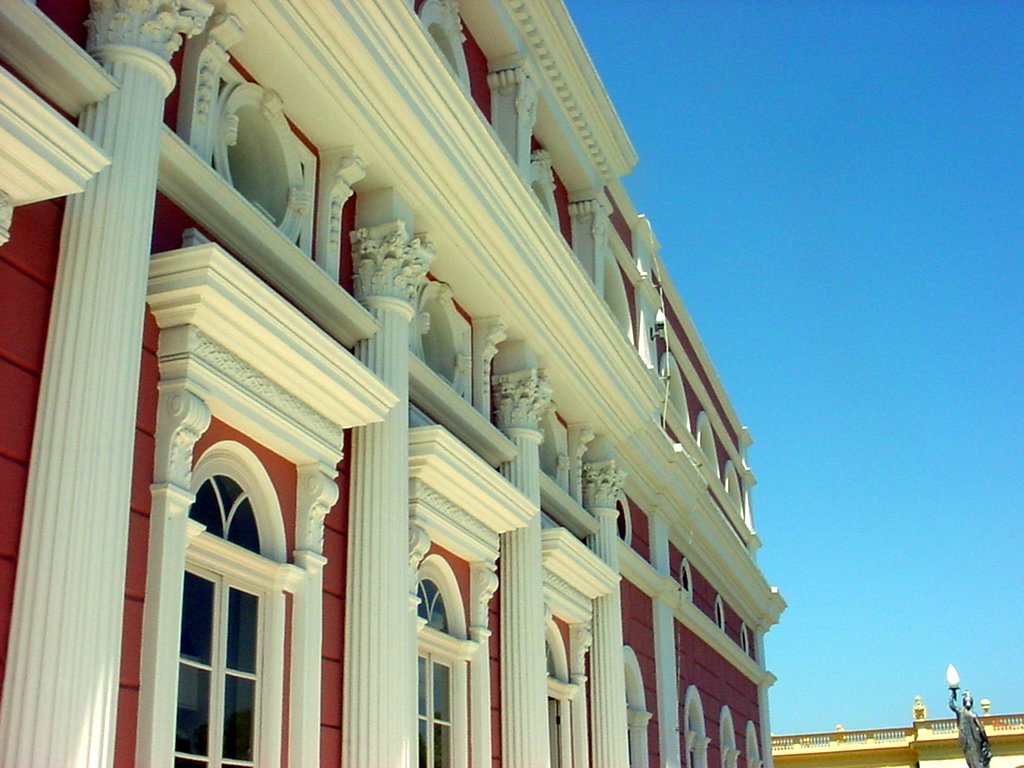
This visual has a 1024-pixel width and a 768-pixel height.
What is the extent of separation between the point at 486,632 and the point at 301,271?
336 cm

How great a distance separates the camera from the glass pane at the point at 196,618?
20.0 ft

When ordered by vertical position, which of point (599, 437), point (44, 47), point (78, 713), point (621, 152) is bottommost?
point (78, 713)

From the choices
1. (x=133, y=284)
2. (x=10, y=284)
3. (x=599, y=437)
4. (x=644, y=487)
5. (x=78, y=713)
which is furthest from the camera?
(x=644, y=487)

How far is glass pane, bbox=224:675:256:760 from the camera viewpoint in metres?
6.32

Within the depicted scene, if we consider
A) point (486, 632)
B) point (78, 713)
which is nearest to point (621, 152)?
point (486, 632)

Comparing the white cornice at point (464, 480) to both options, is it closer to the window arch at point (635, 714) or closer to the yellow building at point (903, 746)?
the window arch at point (635, 714)

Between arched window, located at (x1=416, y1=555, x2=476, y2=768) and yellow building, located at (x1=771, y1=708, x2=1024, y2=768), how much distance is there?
41.4 meters

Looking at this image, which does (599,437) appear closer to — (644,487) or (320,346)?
(644,487)

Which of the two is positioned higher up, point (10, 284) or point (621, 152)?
point (621, 152)

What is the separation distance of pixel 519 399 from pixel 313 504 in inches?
147

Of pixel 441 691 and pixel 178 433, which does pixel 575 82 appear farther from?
pixel 178 433

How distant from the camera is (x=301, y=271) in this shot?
7367mm

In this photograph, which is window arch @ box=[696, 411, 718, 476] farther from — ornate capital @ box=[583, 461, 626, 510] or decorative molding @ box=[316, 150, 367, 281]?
decorative molding @ box=[316, 150, 367, 281]

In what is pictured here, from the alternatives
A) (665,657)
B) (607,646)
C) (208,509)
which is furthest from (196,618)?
(665,657)
